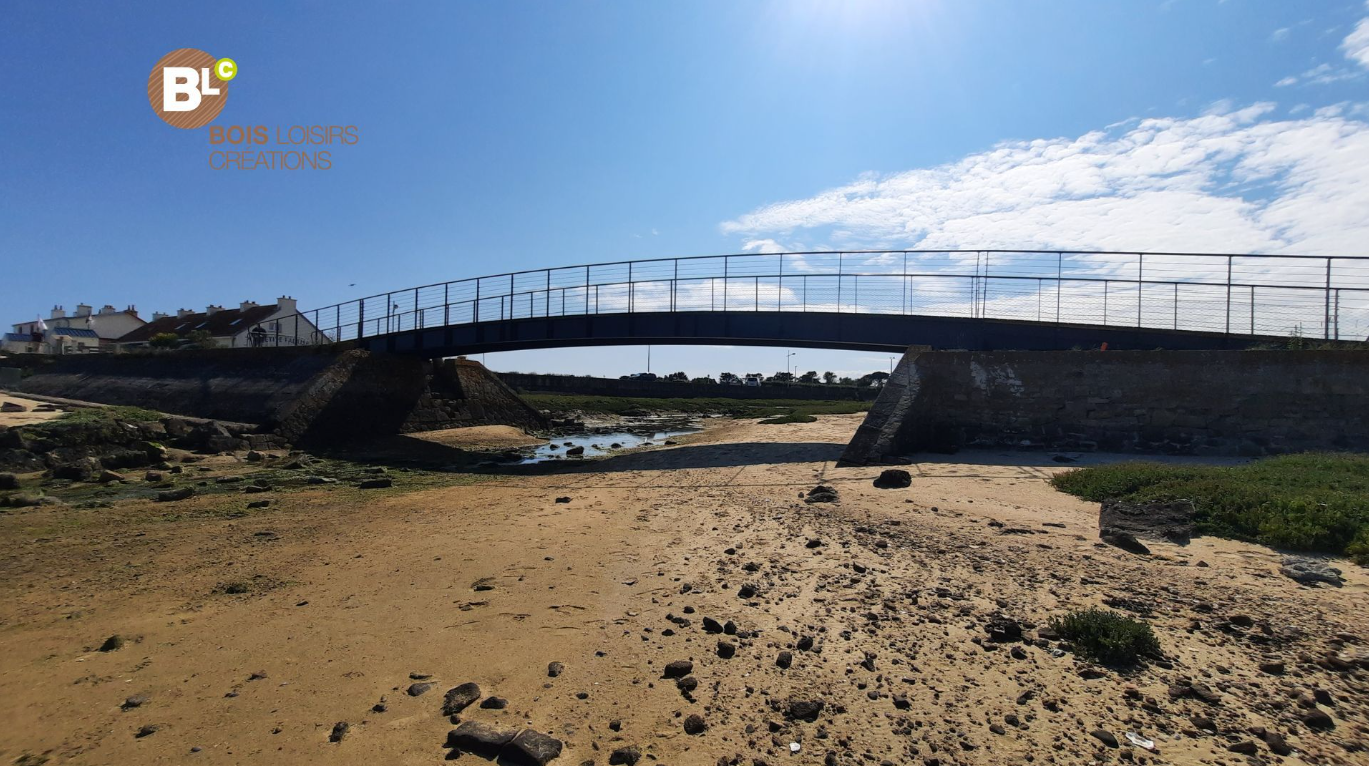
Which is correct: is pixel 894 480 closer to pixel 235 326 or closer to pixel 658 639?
pixel 658 639

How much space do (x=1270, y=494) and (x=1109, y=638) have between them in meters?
6.60

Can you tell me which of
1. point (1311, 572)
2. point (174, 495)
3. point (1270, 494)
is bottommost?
point (174, 495)

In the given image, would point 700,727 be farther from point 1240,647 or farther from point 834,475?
point 834,475

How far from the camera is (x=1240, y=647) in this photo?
539 centimetres

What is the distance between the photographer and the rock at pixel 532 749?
4090 millimetres

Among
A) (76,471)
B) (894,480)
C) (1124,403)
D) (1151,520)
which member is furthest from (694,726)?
(76,471)

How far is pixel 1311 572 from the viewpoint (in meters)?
6.90

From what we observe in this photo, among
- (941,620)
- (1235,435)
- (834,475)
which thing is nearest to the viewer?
(941,620)

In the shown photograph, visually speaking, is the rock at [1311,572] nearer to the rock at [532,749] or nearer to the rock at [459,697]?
the rock at [532,749]

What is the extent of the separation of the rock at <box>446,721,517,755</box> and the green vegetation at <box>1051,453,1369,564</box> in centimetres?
972

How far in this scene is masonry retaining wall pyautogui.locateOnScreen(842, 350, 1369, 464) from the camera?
54.0ft

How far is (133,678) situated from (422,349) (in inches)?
1166

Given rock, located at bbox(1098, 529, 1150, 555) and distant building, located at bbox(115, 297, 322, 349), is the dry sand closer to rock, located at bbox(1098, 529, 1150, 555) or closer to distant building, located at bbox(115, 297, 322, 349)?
rock, located at bbox(1098, 529, 1150, 555)

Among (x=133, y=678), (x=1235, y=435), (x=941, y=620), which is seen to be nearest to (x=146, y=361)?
(x=133, y=678)
